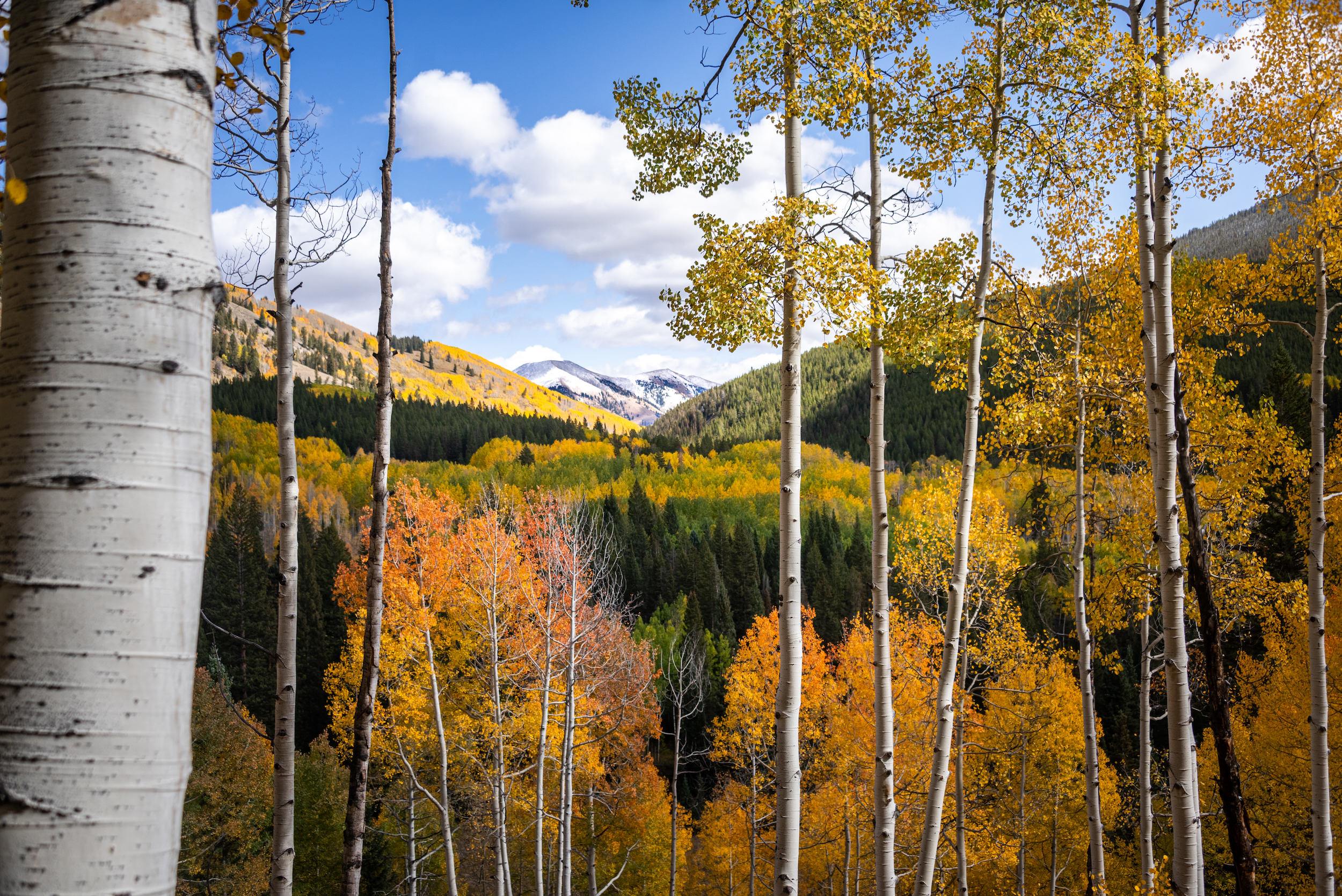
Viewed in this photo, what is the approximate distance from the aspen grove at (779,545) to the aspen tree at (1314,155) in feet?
0.12

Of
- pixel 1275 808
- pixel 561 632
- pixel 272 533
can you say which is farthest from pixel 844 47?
pixel 272 533

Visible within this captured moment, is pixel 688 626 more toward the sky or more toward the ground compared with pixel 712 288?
more toward the ground

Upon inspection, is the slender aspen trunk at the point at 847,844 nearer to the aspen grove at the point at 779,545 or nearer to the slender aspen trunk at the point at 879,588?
the aspen grove at the point at 779,545

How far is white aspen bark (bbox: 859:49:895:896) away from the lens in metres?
5.88

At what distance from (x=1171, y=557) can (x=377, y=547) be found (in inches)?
226

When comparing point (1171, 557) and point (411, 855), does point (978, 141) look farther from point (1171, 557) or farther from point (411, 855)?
point (411, 855)

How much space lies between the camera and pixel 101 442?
1016 millimetres

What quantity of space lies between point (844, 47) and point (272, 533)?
70.7m

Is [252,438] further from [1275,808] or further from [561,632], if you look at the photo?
[1275,808]

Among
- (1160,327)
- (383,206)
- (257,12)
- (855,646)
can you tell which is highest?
(257,12)

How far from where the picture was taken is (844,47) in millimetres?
5355

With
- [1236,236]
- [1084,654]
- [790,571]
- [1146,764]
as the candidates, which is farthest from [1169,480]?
[1236,236]

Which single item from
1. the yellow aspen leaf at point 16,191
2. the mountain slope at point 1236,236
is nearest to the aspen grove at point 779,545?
the yellow aspen leaf at point 16,191

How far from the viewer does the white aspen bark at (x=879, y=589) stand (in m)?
5.88
